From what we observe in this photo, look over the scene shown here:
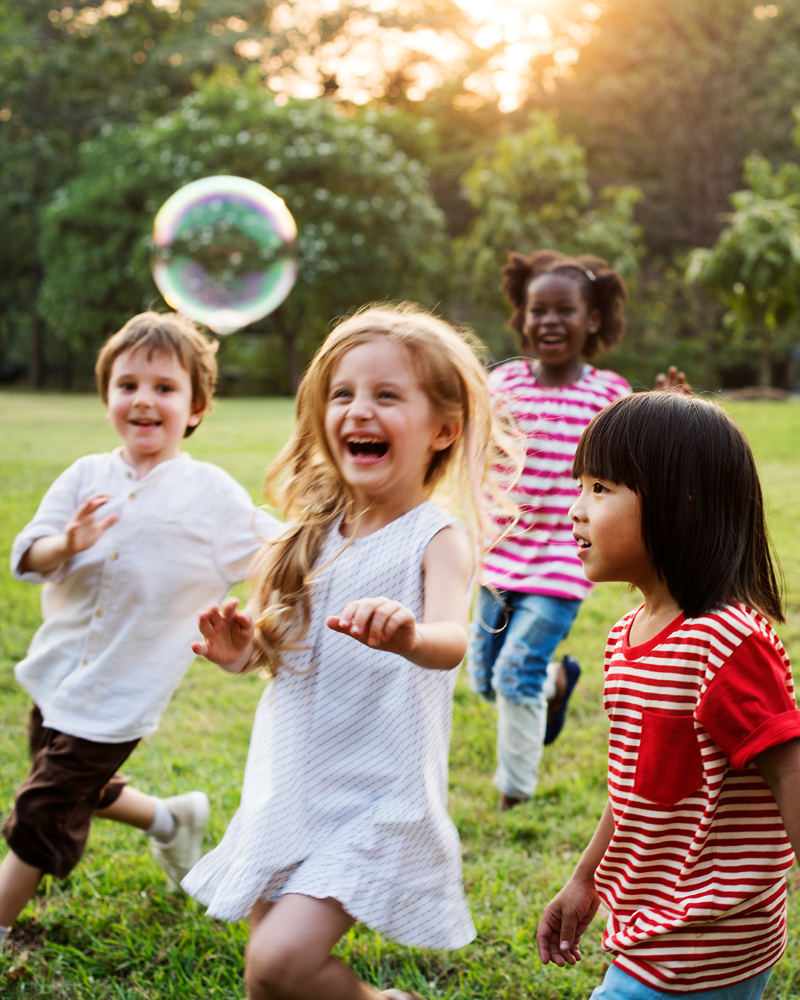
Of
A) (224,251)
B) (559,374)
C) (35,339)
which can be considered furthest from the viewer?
(35,339)

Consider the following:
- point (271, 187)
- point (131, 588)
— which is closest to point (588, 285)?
point (131, 588)

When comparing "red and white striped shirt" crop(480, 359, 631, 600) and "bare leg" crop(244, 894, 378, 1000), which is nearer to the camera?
"bare leg" crop(244, 894, 378, 1000)

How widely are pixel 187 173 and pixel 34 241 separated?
6961 millimetres

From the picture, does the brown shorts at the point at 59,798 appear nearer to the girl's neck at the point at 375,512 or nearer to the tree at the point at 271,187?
the girl's neck at the point at 375,512

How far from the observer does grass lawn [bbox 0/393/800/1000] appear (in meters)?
2.19

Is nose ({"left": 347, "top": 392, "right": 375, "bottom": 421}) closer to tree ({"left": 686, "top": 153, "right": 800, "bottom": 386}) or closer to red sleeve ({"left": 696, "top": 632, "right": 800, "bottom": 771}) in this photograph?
red sleeve ({"left": 696, "top": 632, "right": 800, "bottom": 771})

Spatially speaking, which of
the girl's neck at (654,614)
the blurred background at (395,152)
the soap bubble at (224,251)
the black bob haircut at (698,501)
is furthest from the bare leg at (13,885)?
the blurred background at (395,152)

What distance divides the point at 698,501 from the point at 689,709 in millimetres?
298

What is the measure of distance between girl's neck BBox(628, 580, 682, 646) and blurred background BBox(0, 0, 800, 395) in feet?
69.7

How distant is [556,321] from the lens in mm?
3340

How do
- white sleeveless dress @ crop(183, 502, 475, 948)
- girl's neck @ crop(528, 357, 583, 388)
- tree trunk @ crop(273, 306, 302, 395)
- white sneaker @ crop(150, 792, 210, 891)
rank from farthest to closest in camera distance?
tree trunk @ crop(273, 306, 302, 395)
girl's neck @ crop(528, 357, 583, 388)
white sneaker @ crop(150, 792, 210, 891)
white sleeveless dress @ crop(183, 502, 475, 948)

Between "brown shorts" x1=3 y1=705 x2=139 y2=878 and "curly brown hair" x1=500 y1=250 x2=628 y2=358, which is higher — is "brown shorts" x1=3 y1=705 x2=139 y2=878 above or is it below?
below

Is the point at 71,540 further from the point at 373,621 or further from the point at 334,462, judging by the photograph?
the point at 373,621

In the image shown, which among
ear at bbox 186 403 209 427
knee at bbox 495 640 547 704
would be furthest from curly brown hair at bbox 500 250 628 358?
ear at bbox 186 403 209 427
